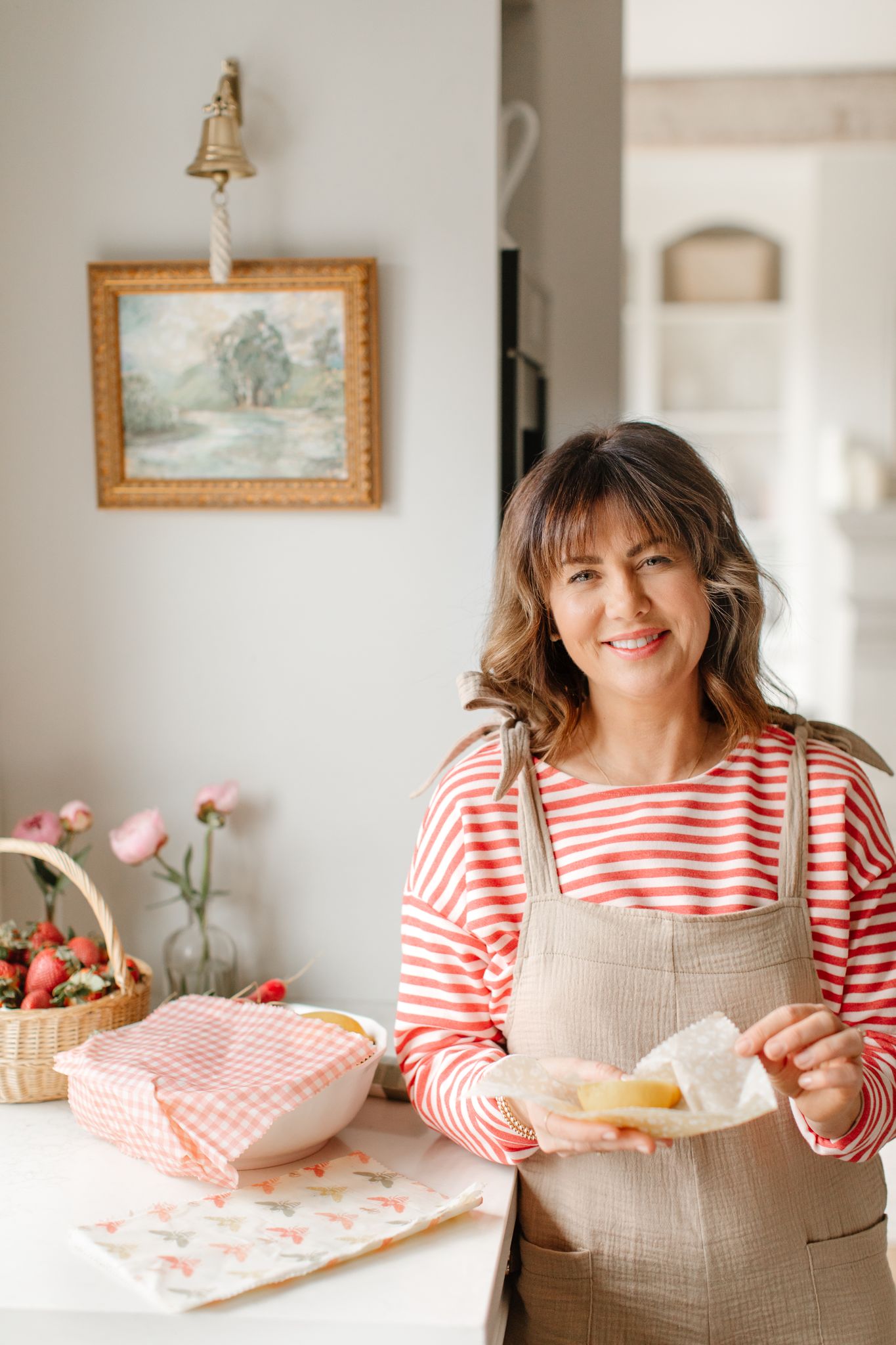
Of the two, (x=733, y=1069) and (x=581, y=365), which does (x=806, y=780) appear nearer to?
(x=733, y=1069)

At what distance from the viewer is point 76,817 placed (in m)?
1.64

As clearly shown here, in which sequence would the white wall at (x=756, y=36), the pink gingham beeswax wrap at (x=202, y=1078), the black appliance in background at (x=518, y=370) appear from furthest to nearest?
1. the white wall at (x=756, y=36)
2. the black appliance in background at (x=518, y=370)
3. the pink gingham beeswax wrap at (x=202, y=1078)

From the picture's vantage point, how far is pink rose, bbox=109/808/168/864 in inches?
63.8

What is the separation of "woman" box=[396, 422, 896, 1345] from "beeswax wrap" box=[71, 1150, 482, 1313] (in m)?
0.09

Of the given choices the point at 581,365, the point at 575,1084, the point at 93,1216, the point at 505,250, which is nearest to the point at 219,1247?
the point at 93,1216

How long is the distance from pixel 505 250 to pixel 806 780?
0.98m

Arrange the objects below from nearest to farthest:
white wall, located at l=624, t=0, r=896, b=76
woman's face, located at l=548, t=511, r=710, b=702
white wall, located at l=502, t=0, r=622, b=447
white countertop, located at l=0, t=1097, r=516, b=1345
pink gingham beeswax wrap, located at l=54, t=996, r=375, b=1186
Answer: white countertop, located at l=0, t=1097, r=516, b=1345
pink gingham beeswax wrap, located at l=54, t=996, r=375, b=1186
woman's face, located at l=548, t=511, r=710, b=702
white wall, located at l=502, t=0, r=622, b=447
white wall, located at l=624, t=0, r=896, b=76

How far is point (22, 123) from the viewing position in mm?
1657

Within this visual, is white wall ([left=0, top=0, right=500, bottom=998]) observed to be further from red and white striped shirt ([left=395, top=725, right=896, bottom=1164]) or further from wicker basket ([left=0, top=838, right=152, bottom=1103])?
red and white striped shirt ([left=395, top=725, right=896, bottom=1164])

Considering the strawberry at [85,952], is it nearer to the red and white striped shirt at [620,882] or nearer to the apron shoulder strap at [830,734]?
the red and white striped shirt at [620,882]

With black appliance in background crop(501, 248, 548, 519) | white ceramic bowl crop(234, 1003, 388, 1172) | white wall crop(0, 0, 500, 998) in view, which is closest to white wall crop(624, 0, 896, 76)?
black appliance in background crop(501, 248, 548, 519)

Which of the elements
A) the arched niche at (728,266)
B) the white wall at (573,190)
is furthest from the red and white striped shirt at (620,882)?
the arched niche at (728,266)

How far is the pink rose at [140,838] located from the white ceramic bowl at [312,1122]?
63cm

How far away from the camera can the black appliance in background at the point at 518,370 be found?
176 centimetres
